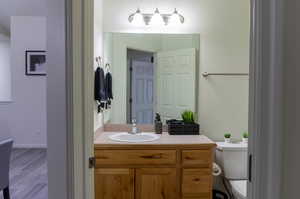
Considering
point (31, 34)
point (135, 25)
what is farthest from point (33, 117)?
point (135, 25)

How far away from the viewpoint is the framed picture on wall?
500 centimetres

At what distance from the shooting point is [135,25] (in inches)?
113

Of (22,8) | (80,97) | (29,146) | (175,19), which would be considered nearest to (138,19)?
(175,19)

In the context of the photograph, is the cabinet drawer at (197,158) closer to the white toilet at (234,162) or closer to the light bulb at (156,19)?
the white toilet at (234,162)

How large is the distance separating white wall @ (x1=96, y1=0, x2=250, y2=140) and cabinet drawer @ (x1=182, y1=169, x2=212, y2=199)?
2.16 feet

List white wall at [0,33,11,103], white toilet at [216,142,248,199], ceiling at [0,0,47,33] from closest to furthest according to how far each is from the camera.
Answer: white toilet at [216,142,248,199]
ceiling at [0,0,47,33]
white wall at [0,33,11,103]

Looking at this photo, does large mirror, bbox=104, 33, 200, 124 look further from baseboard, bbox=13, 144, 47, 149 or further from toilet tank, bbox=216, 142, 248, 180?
baseboard, bbox=13, 144, 47, 149

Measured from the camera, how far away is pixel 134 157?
7.47 feet

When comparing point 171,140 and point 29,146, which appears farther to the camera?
point 29,146

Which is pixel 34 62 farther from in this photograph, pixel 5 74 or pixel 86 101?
pixel 86 101

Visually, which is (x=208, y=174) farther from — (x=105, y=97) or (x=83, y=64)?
(x=83, y=64)

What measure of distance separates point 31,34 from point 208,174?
4356mm

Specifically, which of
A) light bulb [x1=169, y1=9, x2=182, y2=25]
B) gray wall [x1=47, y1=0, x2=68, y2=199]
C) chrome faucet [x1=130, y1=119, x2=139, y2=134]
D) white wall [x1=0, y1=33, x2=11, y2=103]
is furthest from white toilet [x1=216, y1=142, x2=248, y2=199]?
white wall [x1=0, y1=33, x2=11, y2=103]

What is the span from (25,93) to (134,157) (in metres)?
3.65
